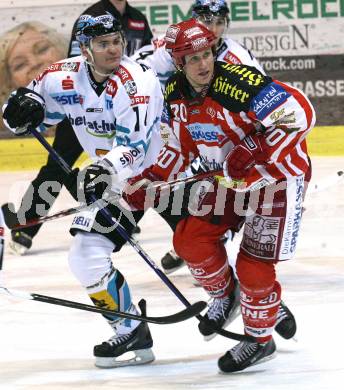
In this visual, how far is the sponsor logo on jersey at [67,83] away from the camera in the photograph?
3.91m

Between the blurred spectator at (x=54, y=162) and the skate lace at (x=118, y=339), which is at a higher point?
the skate lace at (x=118, y=339)

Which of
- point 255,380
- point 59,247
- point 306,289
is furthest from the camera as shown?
point 59,247

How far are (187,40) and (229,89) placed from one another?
0.19 metres

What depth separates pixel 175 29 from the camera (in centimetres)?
362

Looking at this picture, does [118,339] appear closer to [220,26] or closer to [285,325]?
[285,325]

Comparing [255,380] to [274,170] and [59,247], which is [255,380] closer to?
[274,170]

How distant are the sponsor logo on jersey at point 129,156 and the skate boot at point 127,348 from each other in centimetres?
45

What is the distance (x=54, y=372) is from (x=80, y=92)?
2.94 feet

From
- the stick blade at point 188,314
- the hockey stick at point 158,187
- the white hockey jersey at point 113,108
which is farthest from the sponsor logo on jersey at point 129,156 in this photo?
the stick blade at point 188,314

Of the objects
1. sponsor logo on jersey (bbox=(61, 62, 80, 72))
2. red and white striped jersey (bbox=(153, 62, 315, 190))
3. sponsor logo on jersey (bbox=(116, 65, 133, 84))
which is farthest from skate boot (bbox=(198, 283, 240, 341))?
sponsor logo on jersey (bbox=(61, 62, 80, 72))

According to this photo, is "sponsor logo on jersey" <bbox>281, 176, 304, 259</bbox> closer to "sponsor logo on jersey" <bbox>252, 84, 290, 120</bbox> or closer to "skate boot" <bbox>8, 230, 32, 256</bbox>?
"sponsor logo on jersey" <bbox>252, 84, 290, 120</bbox>

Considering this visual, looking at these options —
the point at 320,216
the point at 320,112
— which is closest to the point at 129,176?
the point at 320,216

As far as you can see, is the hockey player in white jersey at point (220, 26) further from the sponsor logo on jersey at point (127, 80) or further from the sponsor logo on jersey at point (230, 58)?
the sponsor logo on jersey at point (127, 80)

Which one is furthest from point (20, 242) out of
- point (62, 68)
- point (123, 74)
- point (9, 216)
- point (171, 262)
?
point (123, 74)
